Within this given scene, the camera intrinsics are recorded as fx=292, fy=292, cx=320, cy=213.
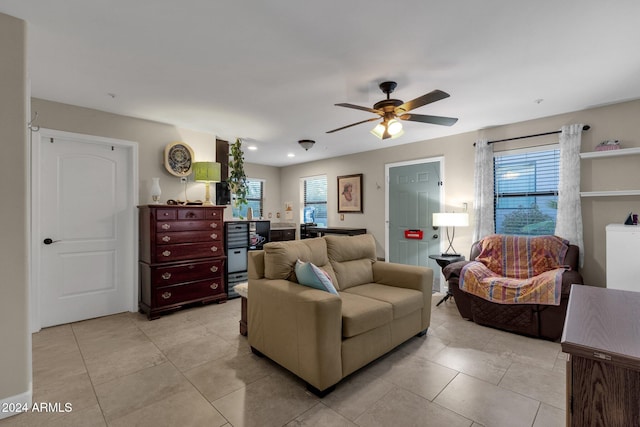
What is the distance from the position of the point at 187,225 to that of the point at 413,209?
11.5 ft

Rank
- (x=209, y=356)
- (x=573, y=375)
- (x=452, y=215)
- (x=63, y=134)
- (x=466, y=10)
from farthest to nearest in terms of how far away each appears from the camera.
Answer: (x=452, y=215) < (x=63, y=134) < (x=209, y=356) < (x=466, y=10) < (x=573, y=375)

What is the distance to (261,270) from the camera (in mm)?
2627

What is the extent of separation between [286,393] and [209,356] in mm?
905

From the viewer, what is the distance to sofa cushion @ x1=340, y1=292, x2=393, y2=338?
2096 millimetres

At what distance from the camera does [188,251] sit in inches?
149

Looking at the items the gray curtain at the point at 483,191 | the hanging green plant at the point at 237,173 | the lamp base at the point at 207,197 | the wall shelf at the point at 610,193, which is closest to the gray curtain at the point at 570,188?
the wall shelf at the point at 610,193

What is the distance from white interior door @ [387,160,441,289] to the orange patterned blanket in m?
1.00

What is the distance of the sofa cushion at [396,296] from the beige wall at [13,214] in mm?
2425

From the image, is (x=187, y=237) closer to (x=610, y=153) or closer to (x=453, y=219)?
(x=453, y=219)

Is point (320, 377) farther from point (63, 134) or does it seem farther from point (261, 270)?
point (63, 134)

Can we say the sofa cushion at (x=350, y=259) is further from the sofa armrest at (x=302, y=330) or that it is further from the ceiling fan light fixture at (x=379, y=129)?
the ceiling fan light fixture at (x=379, y=129)

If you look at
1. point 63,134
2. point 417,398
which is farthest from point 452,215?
point 63,134

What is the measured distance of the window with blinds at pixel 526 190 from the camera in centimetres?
370

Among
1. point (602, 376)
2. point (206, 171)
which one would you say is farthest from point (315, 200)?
point (602, 376)
